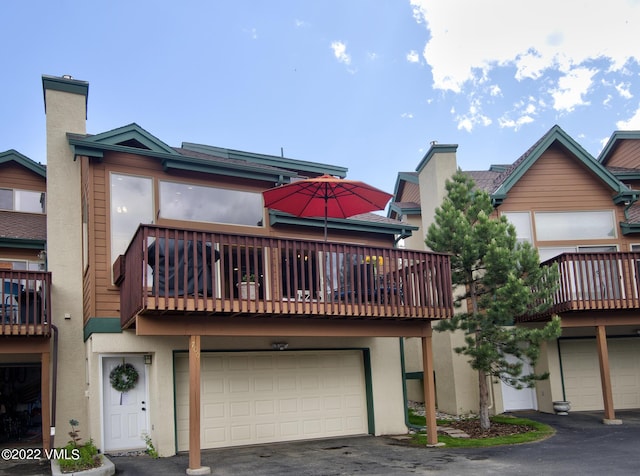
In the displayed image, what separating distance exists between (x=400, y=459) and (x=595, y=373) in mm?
8848

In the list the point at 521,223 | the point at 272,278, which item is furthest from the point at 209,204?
the point at 521,223

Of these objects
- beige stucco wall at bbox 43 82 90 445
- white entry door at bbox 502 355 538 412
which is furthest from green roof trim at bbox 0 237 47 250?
white entry door at bbox 502 355 538 412

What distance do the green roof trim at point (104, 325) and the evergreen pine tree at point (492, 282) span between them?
6675mm

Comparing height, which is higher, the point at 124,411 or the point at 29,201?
the point at 29,201

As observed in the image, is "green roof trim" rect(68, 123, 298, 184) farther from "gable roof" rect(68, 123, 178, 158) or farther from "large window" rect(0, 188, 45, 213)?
"large window" rect(0, 188, 45, 213)

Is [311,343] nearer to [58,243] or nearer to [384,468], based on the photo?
[384,468]

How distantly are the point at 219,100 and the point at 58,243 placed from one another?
2648cm

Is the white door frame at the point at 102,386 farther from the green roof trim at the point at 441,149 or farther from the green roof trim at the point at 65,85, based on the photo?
the green roof trim at the point at 441,149

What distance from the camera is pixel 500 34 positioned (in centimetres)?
3372

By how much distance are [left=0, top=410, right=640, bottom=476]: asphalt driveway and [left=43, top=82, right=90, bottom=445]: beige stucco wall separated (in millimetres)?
1805

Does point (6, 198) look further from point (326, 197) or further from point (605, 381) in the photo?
point (605, 381)

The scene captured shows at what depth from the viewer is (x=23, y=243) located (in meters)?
15.0

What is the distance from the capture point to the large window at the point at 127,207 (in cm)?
1262

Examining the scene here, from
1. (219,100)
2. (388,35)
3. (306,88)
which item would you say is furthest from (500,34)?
(219,100)
